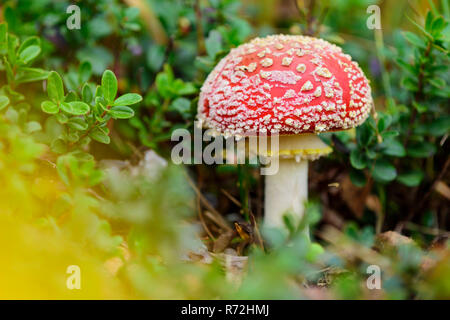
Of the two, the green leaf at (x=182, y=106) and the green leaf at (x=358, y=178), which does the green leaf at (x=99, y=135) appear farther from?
the green leaf at (x=358, y=178)

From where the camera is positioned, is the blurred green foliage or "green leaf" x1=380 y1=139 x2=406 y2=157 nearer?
the blurred green foliage

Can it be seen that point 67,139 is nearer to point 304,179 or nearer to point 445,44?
point 304,179

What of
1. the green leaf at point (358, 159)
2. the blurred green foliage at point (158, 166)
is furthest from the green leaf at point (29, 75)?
the green leaf at point (358, 159)

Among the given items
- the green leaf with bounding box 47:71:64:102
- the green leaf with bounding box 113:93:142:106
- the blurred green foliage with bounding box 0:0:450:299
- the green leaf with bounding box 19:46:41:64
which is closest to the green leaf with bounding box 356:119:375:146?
the blurred green foliage with bounding box 0:0:450:299

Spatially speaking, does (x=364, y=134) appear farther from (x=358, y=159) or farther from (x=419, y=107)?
(x=419, y=107)

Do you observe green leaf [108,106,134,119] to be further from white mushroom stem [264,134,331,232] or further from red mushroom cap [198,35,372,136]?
white mushroom stem [264,134,331,232]
